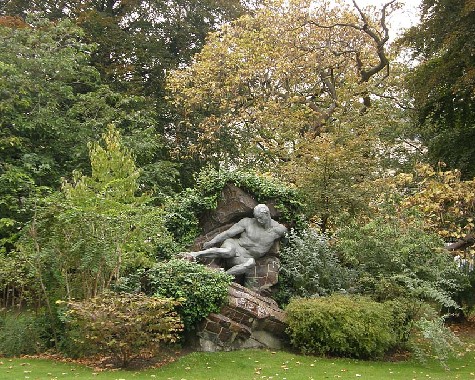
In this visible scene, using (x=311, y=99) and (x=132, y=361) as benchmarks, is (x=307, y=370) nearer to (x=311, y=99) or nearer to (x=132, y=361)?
(x=132, y=361)

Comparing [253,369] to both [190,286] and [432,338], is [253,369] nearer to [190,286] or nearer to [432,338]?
[190,286]

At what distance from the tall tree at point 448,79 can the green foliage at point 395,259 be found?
15.5 feet

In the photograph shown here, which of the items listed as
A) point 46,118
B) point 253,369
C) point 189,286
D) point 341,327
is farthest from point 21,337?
point 46,118

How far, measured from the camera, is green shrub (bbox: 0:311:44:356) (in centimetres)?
948

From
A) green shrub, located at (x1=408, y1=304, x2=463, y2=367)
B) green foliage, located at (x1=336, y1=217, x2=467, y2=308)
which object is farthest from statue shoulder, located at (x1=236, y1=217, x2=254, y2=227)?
green shrub, located at (x1=408, y1=304, x2=463, y2=367)

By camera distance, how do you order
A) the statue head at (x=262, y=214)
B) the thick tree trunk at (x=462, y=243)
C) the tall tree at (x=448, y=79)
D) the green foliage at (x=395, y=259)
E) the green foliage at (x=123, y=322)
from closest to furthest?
the green foliage at (x=123, y=322), the green foliage at (x=395, y=259), the statue head at (x=262, y=214), the thick tree trunk at (x=462, y=243), the tall tree at (x=448, y=79)

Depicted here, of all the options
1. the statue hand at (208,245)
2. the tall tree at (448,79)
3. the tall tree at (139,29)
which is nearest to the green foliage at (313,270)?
the statue hand at (208,245)

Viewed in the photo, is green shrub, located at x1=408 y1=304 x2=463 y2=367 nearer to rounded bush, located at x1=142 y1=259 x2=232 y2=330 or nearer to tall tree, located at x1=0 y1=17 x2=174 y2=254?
rounded bush, located at x1=142 y1=259 x2=232 y2=330

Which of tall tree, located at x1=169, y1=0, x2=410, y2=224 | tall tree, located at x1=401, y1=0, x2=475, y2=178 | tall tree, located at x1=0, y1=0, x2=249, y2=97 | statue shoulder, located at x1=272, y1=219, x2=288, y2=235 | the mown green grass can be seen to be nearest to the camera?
the mown green grass

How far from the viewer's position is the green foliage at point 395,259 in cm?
1034

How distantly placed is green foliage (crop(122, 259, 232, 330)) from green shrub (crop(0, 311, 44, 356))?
6.16 feet

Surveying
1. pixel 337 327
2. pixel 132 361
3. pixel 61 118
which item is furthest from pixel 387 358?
pixel 61 118

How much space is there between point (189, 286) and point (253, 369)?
72.3 inches

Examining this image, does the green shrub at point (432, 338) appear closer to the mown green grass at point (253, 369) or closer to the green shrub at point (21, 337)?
the mown green grass at point (253, 369)
